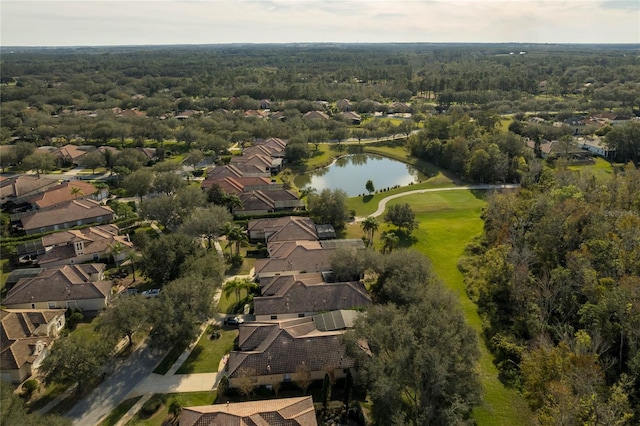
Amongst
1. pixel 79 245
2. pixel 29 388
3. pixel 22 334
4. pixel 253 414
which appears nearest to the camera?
pixel 253 414

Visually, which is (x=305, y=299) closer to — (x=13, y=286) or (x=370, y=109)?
(x=13, y=286)

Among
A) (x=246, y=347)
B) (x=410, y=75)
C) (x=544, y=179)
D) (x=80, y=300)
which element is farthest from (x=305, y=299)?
(x=410, y=75)

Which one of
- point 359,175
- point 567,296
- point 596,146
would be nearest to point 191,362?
point 567,296

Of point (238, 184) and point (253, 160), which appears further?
point (253, 160)

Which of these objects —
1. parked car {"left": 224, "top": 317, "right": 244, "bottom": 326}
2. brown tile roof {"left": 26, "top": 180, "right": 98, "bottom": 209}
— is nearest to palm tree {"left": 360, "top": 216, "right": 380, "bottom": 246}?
parked car {"left": 224, "top": 317, "right": 244, "bottom": 326}

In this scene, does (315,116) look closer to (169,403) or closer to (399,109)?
(399,109)

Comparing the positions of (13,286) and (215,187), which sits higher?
(215,187)

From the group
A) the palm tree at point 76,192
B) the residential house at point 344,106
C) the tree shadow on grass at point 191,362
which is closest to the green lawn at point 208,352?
the tree shadow on grass at point 191,362
